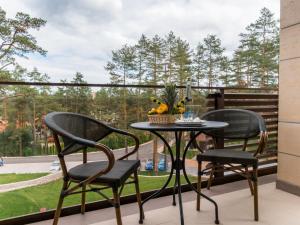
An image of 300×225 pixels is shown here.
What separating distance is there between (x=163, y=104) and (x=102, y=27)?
11.1 meters

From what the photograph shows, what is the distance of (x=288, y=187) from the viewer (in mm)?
2816

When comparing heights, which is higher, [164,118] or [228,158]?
[164,118]

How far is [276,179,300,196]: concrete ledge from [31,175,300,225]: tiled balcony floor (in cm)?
6

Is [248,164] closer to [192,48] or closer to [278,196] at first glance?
[278,196]

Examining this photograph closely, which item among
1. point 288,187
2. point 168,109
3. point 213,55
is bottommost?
point 288,187

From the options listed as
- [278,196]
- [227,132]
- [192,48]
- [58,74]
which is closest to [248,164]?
[227,132]

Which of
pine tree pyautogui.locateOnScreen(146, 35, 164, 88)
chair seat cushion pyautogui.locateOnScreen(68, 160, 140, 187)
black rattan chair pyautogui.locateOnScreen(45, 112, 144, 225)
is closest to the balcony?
black rattan chair pyautogui.locateOnScreen(45, 112, 144, 225)

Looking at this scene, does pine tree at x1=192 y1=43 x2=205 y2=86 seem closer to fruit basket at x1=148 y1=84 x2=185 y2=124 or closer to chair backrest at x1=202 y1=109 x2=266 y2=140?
chair backrest at x1=202 y1=109 x2=266 y2=140

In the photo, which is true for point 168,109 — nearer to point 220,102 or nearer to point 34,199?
point 220,102

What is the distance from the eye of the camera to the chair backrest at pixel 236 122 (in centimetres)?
264

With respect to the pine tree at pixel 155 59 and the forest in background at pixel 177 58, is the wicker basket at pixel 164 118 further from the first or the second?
the pine tree at pixel 155 59

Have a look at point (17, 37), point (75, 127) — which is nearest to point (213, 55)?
point (17, 37)

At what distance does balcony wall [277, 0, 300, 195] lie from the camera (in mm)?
2701

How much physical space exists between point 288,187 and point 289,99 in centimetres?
88
